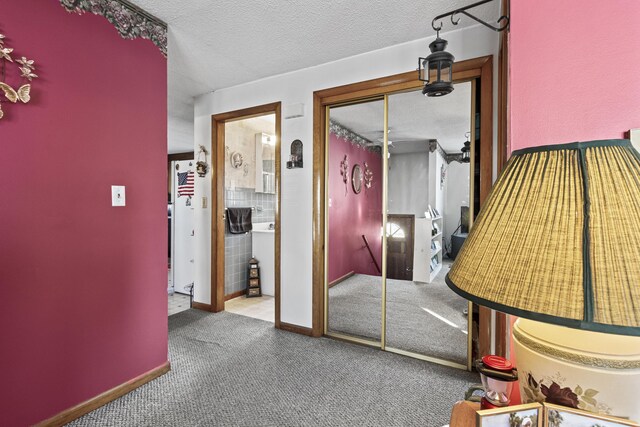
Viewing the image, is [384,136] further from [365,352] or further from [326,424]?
[326,424]

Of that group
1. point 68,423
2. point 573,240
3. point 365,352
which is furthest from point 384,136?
point 68,423

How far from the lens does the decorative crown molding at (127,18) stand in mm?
1846

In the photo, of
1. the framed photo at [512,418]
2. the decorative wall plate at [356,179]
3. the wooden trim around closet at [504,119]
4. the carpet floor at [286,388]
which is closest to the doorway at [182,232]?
the carpet floor at [286,388]

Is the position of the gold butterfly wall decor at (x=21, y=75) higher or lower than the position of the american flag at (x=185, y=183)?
higher

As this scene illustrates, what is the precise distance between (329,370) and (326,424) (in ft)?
1.91

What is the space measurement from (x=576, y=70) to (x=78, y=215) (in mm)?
2437

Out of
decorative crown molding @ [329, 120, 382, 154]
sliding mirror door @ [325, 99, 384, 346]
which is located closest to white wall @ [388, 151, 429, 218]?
sliding mirror door @ [325, 99, 384, 346]

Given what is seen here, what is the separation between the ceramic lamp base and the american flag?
4732 millimetres

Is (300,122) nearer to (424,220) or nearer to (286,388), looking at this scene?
(424,220)

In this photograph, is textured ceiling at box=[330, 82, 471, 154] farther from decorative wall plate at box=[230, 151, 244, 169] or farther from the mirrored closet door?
decorative wall plate at box=[230, 151, 244, 169]

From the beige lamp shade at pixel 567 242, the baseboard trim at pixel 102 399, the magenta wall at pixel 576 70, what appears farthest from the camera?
the baseboard trim at pixel 102 399

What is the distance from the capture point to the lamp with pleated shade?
1.50 ft

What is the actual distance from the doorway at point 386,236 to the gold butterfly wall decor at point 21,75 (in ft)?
6.45

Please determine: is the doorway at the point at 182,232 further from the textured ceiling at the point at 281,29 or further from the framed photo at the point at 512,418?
the framed photo at the point at 512,418
